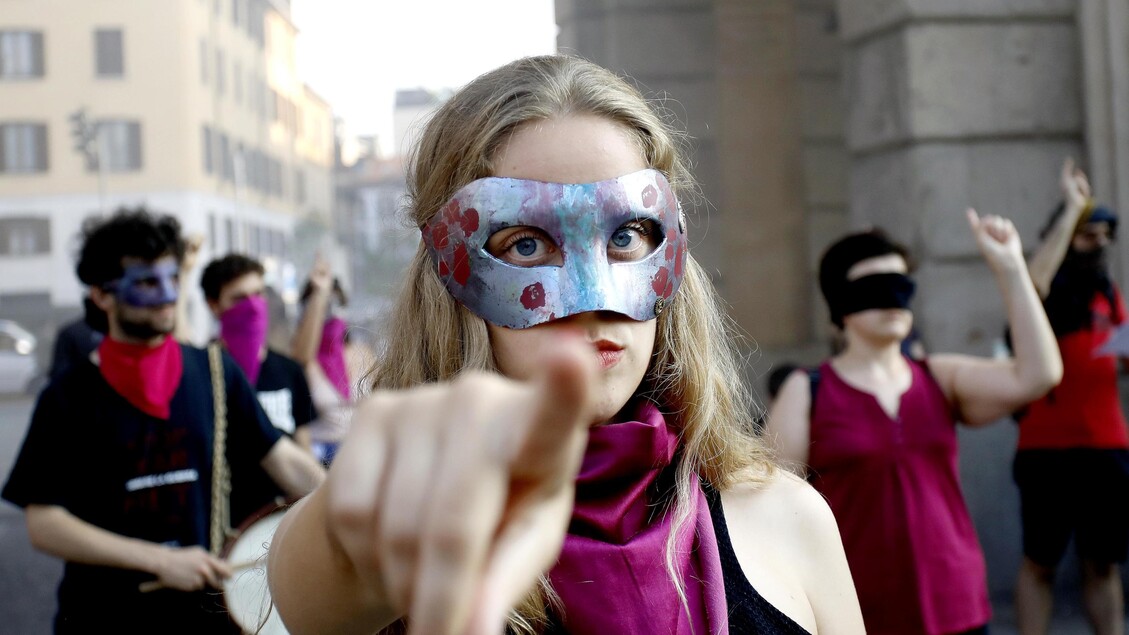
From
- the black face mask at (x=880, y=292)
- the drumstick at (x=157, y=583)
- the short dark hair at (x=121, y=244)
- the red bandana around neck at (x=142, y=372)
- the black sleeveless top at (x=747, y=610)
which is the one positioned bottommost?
the drumstick at (x=157, y=583)

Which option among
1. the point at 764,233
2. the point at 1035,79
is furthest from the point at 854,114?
the point at 764,233

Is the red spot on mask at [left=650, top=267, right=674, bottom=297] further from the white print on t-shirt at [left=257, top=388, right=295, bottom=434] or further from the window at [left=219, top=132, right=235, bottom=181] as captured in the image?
the window at [left=219, top=132, right=235, bottom=181]

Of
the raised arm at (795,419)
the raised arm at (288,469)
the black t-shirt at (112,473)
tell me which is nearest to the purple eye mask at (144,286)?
the black t-shirt at (112,473)

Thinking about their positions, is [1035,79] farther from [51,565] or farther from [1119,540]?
[51,565]

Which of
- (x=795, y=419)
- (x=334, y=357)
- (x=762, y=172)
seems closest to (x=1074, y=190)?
(x=795, y=419)

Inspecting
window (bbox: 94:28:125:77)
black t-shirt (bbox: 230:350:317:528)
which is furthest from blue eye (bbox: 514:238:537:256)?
window (bbox: 94:28:125:77)

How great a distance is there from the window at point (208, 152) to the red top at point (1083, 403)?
673 cm

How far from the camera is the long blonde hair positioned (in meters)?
1.57

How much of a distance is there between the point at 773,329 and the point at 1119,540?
13.3 ft

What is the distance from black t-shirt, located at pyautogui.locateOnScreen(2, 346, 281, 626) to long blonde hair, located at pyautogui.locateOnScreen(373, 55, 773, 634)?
1.78 m

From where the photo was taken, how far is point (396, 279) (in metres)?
1.92

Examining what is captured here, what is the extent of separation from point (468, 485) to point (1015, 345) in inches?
117

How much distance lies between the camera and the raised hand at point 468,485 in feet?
2.30

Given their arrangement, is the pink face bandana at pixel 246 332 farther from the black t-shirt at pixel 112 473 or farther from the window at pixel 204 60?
the window at pixel 204 60
